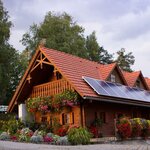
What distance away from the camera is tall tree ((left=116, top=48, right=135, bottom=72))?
6819 centimetres

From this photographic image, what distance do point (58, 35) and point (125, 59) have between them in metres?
23.4

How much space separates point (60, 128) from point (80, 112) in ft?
5.50

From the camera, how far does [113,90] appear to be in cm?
2439

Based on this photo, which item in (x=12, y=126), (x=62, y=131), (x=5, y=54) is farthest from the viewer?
(x=5, y=54)

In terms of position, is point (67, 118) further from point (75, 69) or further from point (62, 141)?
point (62, 141)

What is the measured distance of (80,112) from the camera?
23.1 metres

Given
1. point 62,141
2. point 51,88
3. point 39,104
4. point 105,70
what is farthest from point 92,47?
point 62,141

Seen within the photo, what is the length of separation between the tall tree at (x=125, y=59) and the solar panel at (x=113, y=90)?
131 ft

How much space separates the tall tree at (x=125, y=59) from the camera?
68.2 meters

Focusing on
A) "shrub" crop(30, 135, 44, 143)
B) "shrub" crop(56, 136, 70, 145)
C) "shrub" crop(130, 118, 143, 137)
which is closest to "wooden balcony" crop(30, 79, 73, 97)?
"shrub" crop(130, 118, 143, 137)

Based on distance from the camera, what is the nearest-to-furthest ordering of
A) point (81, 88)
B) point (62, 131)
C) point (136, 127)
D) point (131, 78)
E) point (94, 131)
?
point (136, 127) → point (81, 88) → point (62, 131) → point (94, 131) → point (131, 78)

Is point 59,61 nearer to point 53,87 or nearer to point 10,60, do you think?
point 53,87

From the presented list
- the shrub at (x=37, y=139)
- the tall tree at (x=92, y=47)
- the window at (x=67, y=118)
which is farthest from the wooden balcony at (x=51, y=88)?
the tall tree at (x=92, y=47)

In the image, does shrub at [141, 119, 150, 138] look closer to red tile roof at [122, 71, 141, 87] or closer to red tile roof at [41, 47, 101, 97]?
red tile roof at [41, 47, 101, 97]
